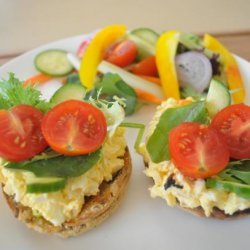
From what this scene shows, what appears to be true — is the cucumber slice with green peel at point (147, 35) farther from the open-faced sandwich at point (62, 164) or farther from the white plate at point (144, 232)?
the white plate at point (144, 232)

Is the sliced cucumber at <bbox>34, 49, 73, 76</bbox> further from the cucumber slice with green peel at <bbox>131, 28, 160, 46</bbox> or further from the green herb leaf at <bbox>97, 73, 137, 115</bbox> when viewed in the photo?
the cucumber slice with green peel at <bbox>131, 28, 160, 46</bbox>

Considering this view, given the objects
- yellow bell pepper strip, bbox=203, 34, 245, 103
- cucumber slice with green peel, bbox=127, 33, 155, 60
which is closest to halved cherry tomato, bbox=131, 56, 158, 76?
cucumber slice with green peel, bbox=127, 33, 155, 60

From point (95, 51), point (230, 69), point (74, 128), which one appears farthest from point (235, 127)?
point (95, 51)

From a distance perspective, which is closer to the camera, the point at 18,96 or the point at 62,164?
the point at 62,164

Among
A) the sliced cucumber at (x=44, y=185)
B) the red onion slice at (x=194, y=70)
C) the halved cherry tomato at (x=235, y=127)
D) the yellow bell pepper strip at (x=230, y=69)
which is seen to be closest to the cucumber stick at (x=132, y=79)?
the red onion slice at (x=194, y=70)

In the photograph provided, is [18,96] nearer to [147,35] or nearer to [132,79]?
[132,79]

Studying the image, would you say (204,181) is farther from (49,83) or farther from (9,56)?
(9,56)

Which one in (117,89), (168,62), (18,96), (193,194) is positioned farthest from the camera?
(168,62)
